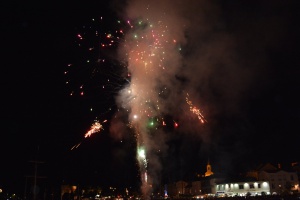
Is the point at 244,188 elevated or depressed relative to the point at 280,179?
depressed

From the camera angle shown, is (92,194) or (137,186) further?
(137,186)

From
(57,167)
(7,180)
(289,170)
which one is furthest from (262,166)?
(7,180)

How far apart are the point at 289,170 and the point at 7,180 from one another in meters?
47.3

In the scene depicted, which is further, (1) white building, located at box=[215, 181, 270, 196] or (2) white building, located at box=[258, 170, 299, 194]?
(1) white building, located at box=[215, 181, 270, 196]

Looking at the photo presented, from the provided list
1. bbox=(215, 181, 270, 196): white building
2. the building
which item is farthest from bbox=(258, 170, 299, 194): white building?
bbox=(215, 181, 270, 196): white building

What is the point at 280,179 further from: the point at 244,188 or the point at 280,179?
the point at 244,188

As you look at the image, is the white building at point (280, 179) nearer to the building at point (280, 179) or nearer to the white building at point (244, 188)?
the building at point (280, 179)

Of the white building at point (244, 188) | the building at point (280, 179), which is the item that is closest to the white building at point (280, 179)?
the building at point (280, 179)

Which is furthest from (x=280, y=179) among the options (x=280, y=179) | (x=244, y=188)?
(x=244, y=188)

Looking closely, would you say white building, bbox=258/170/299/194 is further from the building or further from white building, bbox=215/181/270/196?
white building, bbox=215/181/270/196

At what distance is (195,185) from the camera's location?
233ft

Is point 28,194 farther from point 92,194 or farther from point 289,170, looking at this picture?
point 289,170

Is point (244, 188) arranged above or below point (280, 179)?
below

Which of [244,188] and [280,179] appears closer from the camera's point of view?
[280,179]
